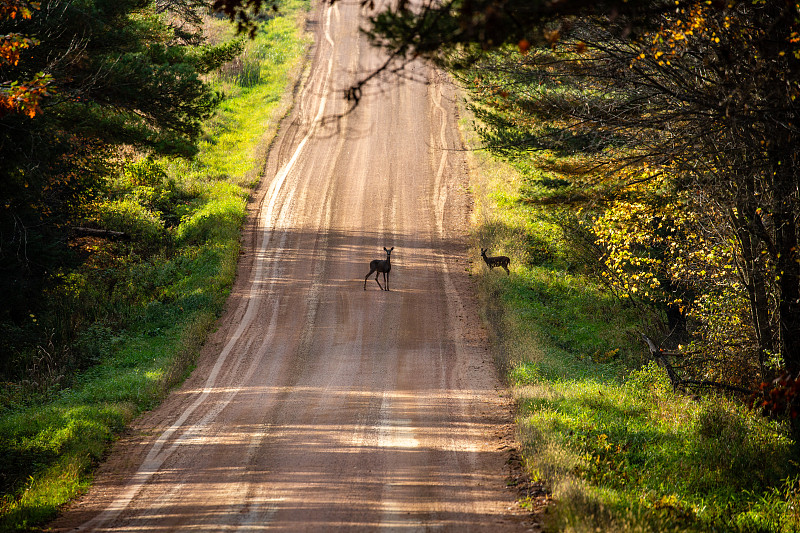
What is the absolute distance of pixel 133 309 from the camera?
18.2 metres

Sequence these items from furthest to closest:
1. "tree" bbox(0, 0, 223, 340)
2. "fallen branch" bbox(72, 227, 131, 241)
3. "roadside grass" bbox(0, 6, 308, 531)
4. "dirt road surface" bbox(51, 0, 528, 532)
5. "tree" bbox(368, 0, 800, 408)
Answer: "fallen branch" bbox(72, 227, 131, 241), "tree" bbox(0, 0, 223, 340), "roadside grass" bbox(0, 6, 308, 531), "dirt road surface" bbox(51, 0, 528, 532), "tree" bbox(368, 0, 800, 408)

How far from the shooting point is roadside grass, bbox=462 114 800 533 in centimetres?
720

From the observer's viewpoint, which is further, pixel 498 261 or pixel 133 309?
pixel 498 261

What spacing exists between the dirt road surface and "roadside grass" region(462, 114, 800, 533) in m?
0.61

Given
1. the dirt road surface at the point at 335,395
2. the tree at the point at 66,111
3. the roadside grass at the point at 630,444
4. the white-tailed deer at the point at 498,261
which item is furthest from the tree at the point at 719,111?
the tree at the point at 66,111

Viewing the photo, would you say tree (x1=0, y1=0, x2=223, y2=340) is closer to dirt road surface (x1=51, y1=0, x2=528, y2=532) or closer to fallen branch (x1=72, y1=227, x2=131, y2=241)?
fallen branch (x1=72, y1=227, x2=131, y2=241)

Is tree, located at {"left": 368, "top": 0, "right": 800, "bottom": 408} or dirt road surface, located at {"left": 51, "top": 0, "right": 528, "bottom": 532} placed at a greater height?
tree, located at {"left": 368, "top": 0, "right": 800, "bottom": 408}

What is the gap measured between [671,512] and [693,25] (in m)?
5.69

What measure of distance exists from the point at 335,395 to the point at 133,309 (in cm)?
889

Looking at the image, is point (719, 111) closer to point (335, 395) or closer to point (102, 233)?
point (335, 395)

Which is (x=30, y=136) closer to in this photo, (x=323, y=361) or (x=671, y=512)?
(x=323, y=361)

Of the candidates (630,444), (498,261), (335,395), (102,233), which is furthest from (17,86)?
(102,233)

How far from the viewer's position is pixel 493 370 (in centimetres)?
1337

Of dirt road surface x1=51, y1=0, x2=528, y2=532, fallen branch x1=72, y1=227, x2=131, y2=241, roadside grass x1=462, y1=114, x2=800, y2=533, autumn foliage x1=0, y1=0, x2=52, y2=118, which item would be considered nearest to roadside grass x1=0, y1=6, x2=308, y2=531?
fallen branch x1=72, y1=227, x2=131, y2=241
